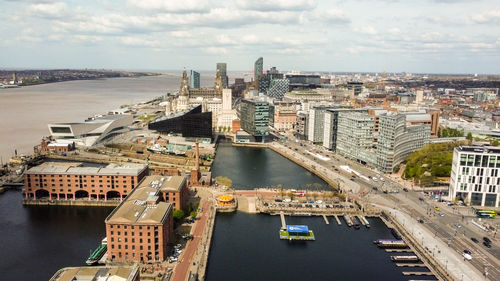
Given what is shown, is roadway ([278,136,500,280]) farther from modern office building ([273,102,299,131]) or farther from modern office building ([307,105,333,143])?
modern office building ([273,102,299,131])

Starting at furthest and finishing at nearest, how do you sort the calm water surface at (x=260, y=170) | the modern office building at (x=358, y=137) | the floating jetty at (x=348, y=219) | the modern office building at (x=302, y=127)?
the modern office building at (x=302, y=127) → the modern office building at (x=358, y=137) → the calm water surface at (x=260, y=170) → the floating jetty at (x=348, y=219)

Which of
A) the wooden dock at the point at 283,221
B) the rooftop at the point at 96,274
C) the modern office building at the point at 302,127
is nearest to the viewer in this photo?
the rooftop at the point at 96,274

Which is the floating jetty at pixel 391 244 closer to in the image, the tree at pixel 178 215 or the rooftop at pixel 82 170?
the tree at pixel 178 215

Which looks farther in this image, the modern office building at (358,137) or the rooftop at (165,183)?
the modern office building at (358,137)

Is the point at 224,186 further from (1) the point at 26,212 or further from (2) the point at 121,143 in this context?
(2) the point at 121,143

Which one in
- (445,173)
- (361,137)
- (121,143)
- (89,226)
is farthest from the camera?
(121,143)

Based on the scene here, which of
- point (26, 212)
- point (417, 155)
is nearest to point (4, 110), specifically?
point (26, 212)

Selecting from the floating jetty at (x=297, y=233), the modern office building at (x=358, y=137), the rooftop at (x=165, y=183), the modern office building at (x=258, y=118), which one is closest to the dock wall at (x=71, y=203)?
the rooftop at (x=165, y=183)
